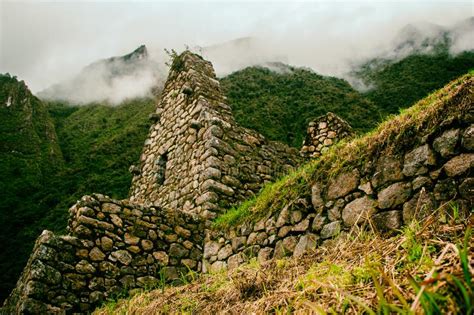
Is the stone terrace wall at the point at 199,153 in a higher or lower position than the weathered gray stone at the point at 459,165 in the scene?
higher

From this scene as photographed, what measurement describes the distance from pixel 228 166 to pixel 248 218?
179 cm

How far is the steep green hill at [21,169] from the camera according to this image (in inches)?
652

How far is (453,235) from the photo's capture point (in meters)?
1.77

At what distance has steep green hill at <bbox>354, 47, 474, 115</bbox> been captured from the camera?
25.2 m

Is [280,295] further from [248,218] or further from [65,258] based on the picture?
[65,258]

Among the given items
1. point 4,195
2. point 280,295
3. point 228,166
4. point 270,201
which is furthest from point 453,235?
point 4,195

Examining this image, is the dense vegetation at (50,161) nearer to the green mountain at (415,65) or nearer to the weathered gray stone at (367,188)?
the weathered gray stone at (367,188)

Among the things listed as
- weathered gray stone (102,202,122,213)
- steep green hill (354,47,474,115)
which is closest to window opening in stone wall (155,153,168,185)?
weathered gray stone (102,202,122,213)

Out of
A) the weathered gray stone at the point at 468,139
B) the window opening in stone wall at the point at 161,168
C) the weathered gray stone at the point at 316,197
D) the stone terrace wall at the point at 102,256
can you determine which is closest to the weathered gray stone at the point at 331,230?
the weathered gray stone at the point at 316,197

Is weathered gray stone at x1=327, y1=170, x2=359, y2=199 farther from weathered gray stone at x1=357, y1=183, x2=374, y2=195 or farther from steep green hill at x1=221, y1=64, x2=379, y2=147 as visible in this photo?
steep green hill at x1=221, y1=64, x2=379, y2=147

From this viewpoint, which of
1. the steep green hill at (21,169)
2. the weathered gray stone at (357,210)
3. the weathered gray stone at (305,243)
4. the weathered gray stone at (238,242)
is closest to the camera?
the weathered gray stone at (357,210)

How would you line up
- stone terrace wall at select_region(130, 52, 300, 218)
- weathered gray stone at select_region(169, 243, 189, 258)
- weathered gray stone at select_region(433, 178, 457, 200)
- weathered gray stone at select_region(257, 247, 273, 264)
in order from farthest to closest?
stone terrace wall at select_region(130, 52, 300, 218), weathered gray stone at select_region(169, 243, 189, 258), weathered gray stone at select_region(257, 247, 273, 264), weathered gray stone at select_region(433, 178, 457, 200)

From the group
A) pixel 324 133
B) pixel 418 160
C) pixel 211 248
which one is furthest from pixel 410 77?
pixel 418 160

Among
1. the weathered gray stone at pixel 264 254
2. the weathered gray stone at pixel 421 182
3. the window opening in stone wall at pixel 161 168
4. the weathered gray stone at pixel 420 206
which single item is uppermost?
the window opening in stone wall at pixel 161 168
